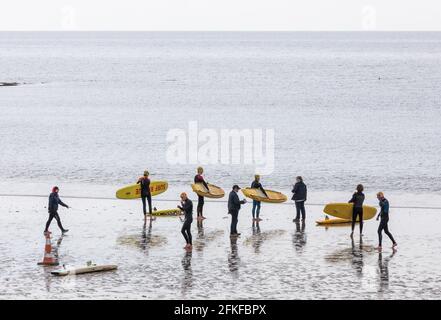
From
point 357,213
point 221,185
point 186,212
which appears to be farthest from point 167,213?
point 221,185

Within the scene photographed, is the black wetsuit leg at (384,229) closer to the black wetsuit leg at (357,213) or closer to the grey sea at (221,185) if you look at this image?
the grey sea at (221,185)

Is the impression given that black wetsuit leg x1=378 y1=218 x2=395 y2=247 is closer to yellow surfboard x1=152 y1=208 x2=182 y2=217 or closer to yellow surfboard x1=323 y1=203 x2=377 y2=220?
yellow surfboard x1=323 y1=203 x2=377 y2=220

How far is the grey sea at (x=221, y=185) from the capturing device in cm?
2436

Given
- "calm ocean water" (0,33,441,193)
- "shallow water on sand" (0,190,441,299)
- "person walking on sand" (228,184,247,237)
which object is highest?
"calm ocean water" (0,33,441,193)

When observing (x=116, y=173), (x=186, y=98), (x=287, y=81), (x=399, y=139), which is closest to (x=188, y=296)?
(x=116, y=173)

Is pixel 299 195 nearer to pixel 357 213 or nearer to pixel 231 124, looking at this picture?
pixel 357 213

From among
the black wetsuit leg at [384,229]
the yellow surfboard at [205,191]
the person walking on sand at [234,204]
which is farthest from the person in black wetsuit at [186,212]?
the black wetsuit leg at [384,229]

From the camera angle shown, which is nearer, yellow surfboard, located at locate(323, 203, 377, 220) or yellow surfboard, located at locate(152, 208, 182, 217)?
yellow surfboard, located at locate(323, 203, 377, 220)

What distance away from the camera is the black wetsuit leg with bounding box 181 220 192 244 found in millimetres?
27830

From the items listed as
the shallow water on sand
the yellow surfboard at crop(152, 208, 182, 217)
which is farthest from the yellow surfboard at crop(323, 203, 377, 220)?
the yellow surfboard at crop(152, 208, 182, 217)

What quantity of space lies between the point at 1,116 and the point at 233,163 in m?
47.2

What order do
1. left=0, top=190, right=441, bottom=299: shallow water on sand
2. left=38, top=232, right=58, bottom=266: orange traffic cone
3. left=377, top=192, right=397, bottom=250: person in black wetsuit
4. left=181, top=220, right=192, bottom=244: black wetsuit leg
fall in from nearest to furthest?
left=0, top=190, right=441, bottom=299: shallow water on sand < left=38, top=232, right=58, bottom=266: orange traffic cone < left=181, top=220, right=192, bottom=244: black wetsuit leg < left=377, top=192, right=397, bottom=250: person in black wetsuit

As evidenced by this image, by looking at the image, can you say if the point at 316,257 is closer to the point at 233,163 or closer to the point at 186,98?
the point at 233,163

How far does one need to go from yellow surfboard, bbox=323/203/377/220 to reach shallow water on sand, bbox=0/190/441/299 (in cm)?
46
